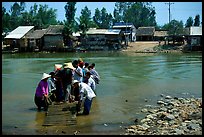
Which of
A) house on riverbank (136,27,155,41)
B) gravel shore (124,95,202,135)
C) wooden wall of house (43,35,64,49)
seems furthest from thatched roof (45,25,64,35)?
gravel shore (124,95,202,135)

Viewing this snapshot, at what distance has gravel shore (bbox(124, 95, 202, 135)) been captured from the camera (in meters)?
8.52

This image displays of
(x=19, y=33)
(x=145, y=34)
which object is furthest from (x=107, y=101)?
(x=145, y=34)

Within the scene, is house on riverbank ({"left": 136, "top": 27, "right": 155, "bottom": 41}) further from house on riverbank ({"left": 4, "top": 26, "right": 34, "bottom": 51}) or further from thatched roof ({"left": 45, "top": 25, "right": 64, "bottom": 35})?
house on riverbank ({"left": 4, "top": 26, "right": 34, "bottom": 51})

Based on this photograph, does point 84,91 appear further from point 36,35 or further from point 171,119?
point 36,35

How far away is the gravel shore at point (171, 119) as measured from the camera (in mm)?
8523

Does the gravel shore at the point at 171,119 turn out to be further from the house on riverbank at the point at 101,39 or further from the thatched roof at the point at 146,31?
the thatched roof at the point at 146,31

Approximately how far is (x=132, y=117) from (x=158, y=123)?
1183 mm

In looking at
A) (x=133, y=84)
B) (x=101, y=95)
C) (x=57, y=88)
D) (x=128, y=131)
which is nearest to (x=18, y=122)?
(x=57, y=88)

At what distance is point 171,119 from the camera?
9680 mm

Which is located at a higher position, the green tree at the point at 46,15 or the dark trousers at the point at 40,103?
the green tree at the point at 46,15

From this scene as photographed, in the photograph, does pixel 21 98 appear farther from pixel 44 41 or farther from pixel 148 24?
pixel 148 24

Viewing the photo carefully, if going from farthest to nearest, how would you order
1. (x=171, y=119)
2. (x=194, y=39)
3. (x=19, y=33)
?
→ (x=19, y=33) → (x=194, y=39) → (x=171, y=119)

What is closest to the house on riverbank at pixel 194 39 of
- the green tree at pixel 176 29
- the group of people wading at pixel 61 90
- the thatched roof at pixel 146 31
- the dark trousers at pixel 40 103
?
the green tree at pixel 176 29

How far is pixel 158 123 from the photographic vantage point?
9430mm
